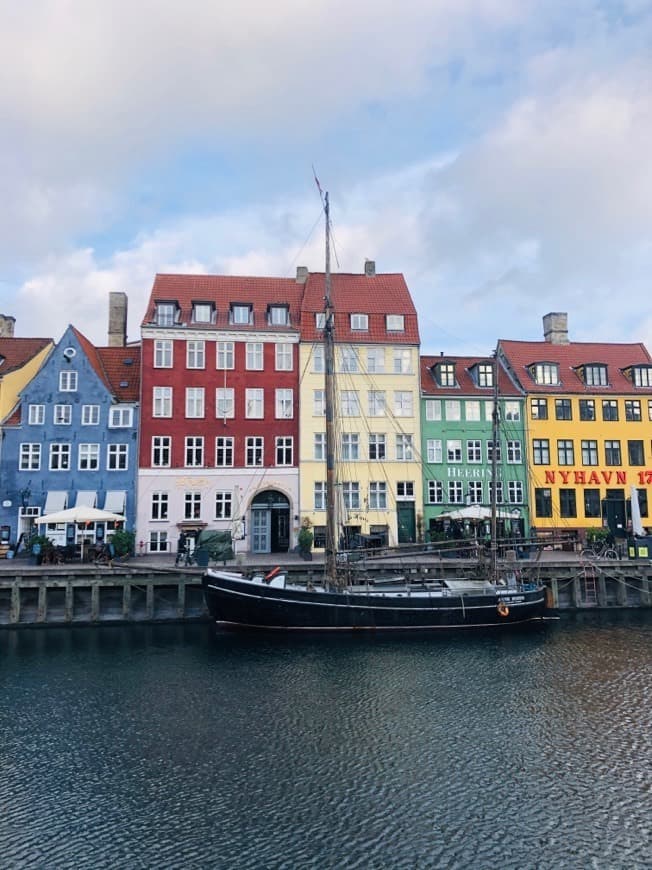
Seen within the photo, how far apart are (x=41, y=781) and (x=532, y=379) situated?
136 feet

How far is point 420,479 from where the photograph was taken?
44.3 meters

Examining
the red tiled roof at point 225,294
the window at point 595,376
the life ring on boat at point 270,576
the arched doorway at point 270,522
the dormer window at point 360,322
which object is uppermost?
the red tiled roof at point 225,294

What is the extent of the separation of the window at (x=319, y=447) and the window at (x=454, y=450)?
→ 9093mm

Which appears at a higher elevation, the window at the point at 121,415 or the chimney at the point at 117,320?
the chimney at the point at 117,320

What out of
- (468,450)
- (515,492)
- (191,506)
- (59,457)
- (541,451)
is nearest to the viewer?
(59,457)

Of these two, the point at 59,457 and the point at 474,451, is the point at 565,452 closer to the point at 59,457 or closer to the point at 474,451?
the point at 474,451

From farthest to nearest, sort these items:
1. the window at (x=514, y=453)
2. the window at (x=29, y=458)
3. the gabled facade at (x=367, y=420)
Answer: the window at (x=514, y=453) < the gabled facade at (x=367, y=420) < the window at (x=29, y=458)

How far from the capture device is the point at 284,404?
43875mm

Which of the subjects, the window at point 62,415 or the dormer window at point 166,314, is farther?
the dormer window at point 166,314

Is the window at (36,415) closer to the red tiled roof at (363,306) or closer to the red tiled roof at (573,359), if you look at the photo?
the red tiled roof at (363,306)

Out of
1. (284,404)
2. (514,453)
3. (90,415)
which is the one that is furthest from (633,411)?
(90,415)

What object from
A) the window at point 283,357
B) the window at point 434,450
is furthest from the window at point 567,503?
the window at point 283,357

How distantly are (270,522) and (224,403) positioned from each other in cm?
877

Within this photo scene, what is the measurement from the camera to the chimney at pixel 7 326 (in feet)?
161
